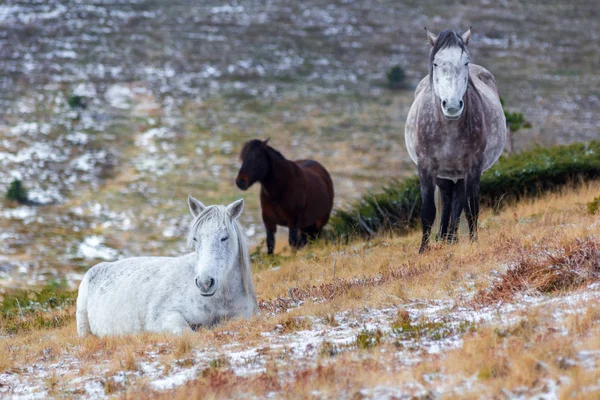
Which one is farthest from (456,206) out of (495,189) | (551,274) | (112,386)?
(112,386)

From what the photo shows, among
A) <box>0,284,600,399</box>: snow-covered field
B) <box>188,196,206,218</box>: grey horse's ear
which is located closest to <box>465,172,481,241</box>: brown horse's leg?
<box>0,284,600,399</box>: snow-covered field

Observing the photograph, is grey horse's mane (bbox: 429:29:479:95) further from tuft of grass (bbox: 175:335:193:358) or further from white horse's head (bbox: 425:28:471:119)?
tuft of grass (bbox: 175:335:193:358)

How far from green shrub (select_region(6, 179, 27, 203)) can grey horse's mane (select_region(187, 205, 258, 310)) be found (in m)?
29.5

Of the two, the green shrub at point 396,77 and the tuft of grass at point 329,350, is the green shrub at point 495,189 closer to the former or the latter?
the tuft of grass at point 329,350

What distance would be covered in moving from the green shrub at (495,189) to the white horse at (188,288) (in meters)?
7.05

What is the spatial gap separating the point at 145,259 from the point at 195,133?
36992 mm

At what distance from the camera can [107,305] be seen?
27.8 ft

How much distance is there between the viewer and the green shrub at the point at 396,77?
174 feet

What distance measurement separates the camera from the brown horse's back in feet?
55.2

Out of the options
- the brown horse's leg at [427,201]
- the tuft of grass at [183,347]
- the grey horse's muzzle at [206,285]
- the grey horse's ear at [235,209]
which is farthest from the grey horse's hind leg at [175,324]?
the brown horse's leg at [427,201]

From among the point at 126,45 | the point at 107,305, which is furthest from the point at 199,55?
the point at 107,305

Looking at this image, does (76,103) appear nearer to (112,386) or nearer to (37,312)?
(37,312)

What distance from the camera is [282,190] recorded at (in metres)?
16.1

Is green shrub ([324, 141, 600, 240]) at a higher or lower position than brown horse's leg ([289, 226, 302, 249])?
higher
